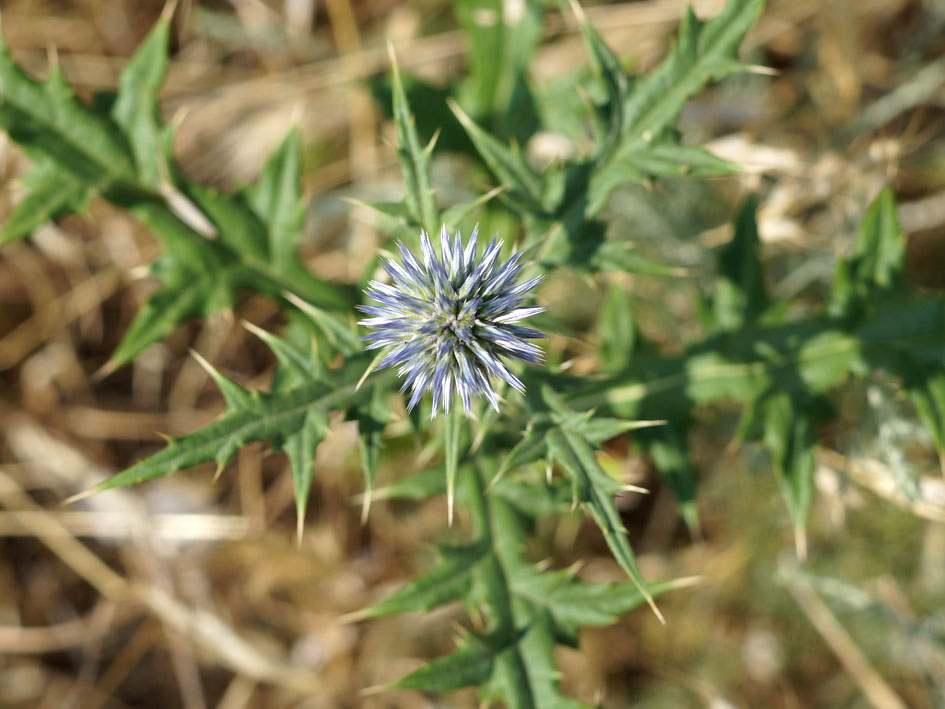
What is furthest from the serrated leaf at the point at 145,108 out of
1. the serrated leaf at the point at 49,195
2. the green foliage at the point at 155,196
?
the serrated leaf at the point at 49,195

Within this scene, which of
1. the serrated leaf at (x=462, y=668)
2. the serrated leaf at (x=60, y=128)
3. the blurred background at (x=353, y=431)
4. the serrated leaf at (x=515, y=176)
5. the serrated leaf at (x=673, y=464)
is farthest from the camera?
the blurred background at (x=353, y=431)

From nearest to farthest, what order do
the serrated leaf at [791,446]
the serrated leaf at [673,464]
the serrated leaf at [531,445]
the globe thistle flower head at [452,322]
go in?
the globe thistle flower head at [452,322] → the serrated leaf at [531,445] → the serrated leaf at [791,446] → the serrated leaf at [673,464]

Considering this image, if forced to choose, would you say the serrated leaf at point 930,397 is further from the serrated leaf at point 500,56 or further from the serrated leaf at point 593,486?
the serrated leaf at point 500,56

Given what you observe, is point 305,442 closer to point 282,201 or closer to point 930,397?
point 282,201

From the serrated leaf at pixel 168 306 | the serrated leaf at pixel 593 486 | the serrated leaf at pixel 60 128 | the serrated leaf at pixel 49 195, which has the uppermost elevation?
the serrated leaf at pixel 60 128

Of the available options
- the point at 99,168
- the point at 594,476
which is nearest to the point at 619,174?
the point at 594,476
